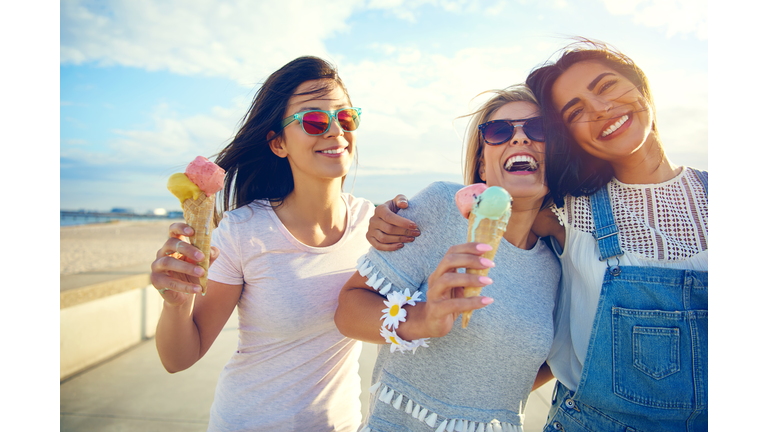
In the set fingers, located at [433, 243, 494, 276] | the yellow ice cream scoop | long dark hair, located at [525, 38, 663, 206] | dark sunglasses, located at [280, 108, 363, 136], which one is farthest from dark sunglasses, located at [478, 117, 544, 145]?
the yellow ice cream scoop

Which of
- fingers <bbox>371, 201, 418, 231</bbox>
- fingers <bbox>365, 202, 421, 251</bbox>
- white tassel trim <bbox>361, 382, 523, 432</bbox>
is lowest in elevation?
white tassel trim <bbox>361, 382, 523, 432</bbox>

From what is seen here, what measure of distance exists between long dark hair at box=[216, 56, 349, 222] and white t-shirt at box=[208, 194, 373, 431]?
0.31m

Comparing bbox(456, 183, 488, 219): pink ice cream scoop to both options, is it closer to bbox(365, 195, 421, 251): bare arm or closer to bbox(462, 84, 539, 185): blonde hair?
bbox(365, 195, 421, 251): bare arm

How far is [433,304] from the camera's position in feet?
4.43

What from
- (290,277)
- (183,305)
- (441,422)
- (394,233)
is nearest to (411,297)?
(394,233)

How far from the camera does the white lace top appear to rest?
5.88ft

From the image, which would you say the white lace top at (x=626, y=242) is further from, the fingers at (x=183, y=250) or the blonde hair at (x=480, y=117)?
the fingers at (x=183, y=250)

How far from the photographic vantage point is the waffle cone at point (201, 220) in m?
1.67

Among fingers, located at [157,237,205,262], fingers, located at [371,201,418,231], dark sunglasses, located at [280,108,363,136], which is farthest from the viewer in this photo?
dark sunglasses, located at [280,108,363,136]

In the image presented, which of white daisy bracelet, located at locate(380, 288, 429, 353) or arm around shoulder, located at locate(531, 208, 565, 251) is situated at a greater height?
arm around shoulder, located at locate(531, 208, 565, 251)

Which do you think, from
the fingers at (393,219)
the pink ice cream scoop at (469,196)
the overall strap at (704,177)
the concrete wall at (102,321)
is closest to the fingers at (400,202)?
the fingers at (393,219)

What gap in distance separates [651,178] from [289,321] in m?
1.97
